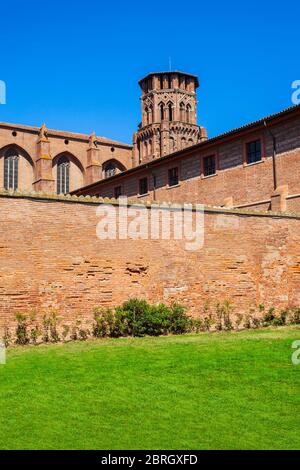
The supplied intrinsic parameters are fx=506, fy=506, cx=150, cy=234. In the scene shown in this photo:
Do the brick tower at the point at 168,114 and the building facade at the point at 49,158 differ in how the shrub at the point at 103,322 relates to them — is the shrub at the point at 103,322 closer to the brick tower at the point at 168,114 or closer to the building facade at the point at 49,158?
the building facade at the point at 49,158

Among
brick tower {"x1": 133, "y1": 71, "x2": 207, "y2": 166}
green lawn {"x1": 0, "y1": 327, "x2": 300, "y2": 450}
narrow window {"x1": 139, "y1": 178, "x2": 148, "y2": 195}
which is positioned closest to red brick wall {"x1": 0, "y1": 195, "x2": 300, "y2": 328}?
green lawn {"x1": 0, "y1": 327, "x2": 300, "y2": 450}

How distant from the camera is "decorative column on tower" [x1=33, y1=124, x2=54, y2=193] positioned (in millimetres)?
47344

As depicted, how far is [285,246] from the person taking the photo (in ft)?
58.3

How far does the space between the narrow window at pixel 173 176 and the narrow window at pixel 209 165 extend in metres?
2.25

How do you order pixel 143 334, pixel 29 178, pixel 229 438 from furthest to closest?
pixel 29 178 → pixel 143 334 → pixel 229 438

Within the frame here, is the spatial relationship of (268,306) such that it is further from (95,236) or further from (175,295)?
(95,236)

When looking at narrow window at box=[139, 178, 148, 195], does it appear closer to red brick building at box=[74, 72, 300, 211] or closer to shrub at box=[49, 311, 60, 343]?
red brick building at box=[74, 72, 300, 211]

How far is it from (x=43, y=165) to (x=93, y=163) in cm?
568

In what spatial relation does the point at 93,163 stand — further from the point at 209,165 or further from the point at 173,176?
Result: the point at 209,165

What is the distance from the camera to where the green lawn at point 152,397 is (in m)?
A: 5.69

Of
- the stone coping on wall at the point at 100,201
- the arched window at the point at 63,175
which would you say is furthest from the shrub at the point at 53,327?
the arched window at the point at 63,175

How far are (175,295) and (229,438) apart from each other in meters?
9.88

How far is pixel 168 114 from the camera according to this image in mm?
69688

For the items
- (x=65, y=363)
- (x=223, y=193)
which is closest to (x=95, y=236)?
(x=65, y=363)
